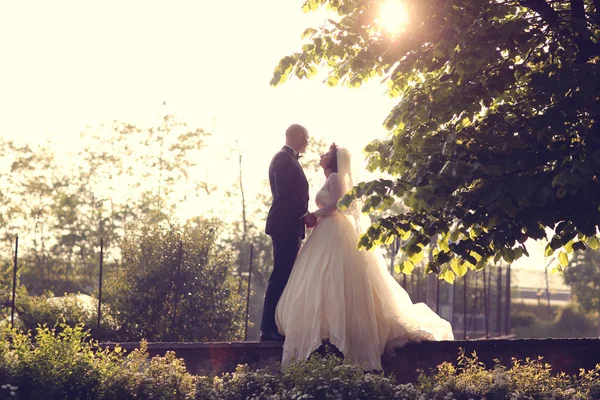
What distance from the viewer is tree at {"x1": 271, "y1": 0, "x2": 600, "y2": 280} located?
7352 mm

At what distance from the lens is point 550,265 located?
921 cm

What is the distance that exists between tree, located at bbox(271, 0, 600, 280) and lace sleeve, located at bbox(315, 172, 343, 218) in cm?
83

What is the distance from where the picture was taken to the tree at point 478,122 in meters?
7.35

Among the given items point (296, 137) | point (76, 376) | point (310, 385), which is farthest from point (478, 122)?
point (76, 376)

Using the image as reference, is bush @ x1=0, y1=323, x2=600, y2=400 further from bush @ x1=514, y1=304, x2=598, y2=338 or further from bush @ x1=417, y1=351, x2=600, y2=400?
bush @ x1=514, y1=304, x2=598, y2=338

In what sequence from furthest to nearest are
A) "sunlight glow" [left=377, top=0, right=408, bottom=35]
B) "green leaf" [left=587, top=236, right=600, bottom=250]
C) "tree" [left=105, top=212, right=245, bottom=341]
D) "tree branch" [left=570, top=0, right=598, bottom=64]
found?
→ "tree" [left=105, top=212, right=245, bottom=341], "green leaf" [left=587, top=236, right=600, bottom=250], "sunlight glow" [left=377, top=0, right=408, bottom=35], "tree branch" [left=570, top=0, right=598, bottom=64]

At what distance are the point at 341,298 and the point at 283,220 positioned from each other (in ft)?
3.86

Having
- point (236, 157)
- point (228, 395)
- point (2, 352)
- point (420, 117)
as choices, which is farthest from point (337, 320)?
point (236, 157)

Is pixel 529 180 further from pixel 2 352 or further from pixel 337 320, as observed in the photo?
pixel 2 352

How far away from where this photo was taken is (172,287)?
15.5m

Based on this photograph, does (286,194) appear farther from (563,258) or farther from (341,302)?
(563,258)

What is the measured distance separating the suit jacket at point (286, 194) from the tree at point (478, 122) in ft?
3.82

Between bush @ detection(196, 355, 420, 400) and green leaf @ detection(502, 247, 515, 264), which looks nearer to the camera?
bush @ detection(196, 355, 420, 400)

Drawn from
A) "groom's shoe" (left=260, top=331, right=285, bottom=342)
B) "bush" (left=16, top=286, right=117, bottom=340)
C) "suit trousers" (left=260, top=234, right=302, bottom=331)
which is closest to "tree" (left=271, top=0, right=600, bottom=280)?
"suit trousers" (left=260, top=234, right=302, bottom=331)
